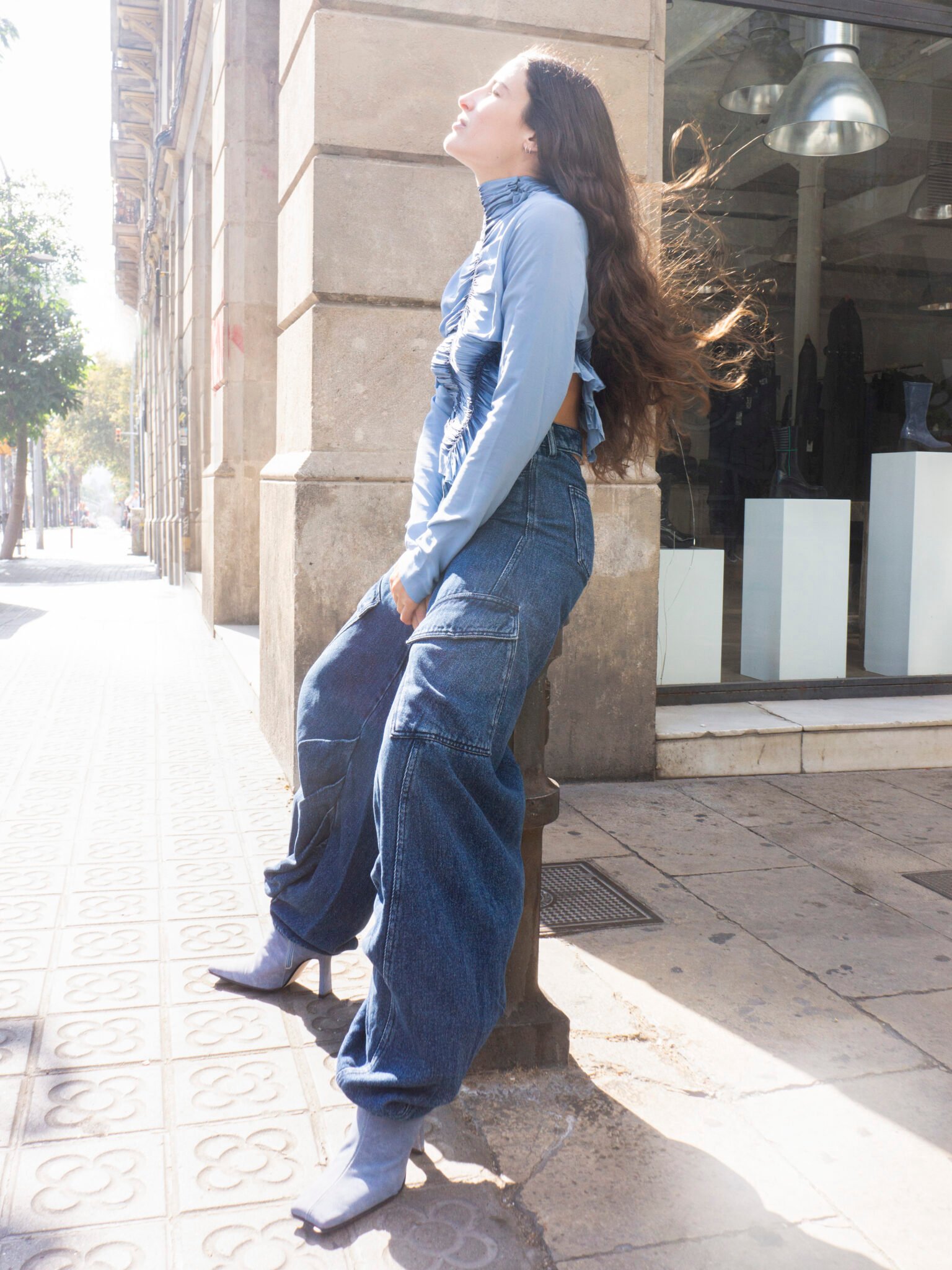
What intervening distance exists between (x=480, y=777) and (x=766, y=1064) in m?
1.12

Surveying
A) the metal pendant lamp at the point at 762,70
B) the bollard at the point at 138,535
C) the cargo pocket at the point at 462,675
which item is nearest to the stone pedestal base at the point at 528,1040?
the cargo pocket at the point at 462,675

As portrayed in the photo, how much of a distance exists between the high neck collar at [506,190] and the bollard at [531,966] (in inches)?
37.1

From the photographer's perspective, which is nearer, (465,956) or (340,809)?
(465,956)

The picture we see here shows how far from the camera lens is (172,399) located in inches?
675

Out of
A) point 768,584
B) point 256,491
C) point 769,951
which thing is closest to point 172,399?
point 256,491

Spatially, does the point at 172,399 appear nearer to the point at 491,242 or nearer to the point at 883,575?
the point at 883,575

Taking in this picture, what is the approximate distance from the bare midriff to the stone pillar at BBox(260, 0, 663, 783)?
2.32 m

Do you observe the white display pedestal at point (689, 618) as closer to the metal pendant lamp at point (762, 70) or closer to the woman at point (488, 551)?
the metal pendant lamp at point (762, 70)

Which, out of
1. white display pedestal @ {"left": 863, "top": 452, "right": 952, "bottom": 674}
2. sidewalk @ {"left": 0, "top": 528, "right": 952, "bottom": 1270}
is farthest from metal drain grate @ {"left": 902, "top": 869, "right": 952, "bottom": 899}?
white display pedestal @ {"left": 863, "top": 452, "right": 952, "bottom": 674}

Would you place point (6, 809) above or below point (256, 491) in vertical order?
below

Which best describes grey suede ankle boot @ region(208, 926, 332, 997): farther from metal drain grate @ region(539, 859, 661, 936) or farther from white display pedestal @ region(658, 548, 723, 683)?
white display pedestal @ region(658, 548, 723, 683)

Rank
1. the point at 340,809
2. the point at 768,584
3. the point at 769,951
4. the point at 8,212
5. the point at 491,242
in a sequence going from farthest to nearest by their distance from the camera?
the point at 8,212 → the point at 768,584 → the point at 769,951 → the point at 340,809 → the point at 491,242

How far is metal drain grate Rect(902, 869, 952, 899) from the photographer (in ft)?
12.5

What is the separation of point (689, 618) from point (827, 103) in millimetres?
2944
